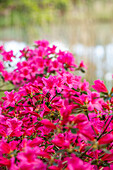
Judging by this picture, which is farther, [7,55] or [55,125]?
[7,55]

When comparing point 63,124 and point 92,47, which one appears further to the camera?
point 92,47

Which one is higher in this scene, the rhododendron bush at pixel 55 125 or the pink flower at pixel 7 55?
the pink flower at pixel 7 55

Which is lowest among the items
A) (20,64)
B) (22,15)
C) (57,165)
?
(57,165)

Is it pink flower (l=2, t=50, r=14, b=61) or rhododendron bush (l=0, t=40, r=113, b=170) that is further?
pink flower (l=2, t=50, r=14, b=61)

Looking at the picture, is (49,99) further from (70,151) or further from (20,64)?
(20,64)

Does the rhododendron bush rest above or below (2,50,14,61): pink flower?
below

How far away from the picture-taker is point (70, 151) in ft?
1.29

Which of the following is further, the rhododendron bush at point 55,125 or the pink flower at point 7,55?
the pink flower at point 7,55

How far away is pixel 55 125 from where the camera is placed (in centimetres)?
44

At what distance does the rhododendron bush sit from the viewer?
1.28 feet

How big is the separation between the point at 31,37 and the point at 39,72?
3287 millimetres

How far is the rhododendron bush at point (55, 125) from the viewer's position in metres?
0.39

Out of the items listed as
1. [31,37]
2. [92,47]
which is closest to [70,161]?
[92,47]

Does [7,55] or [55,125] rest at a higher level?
[7,55]
